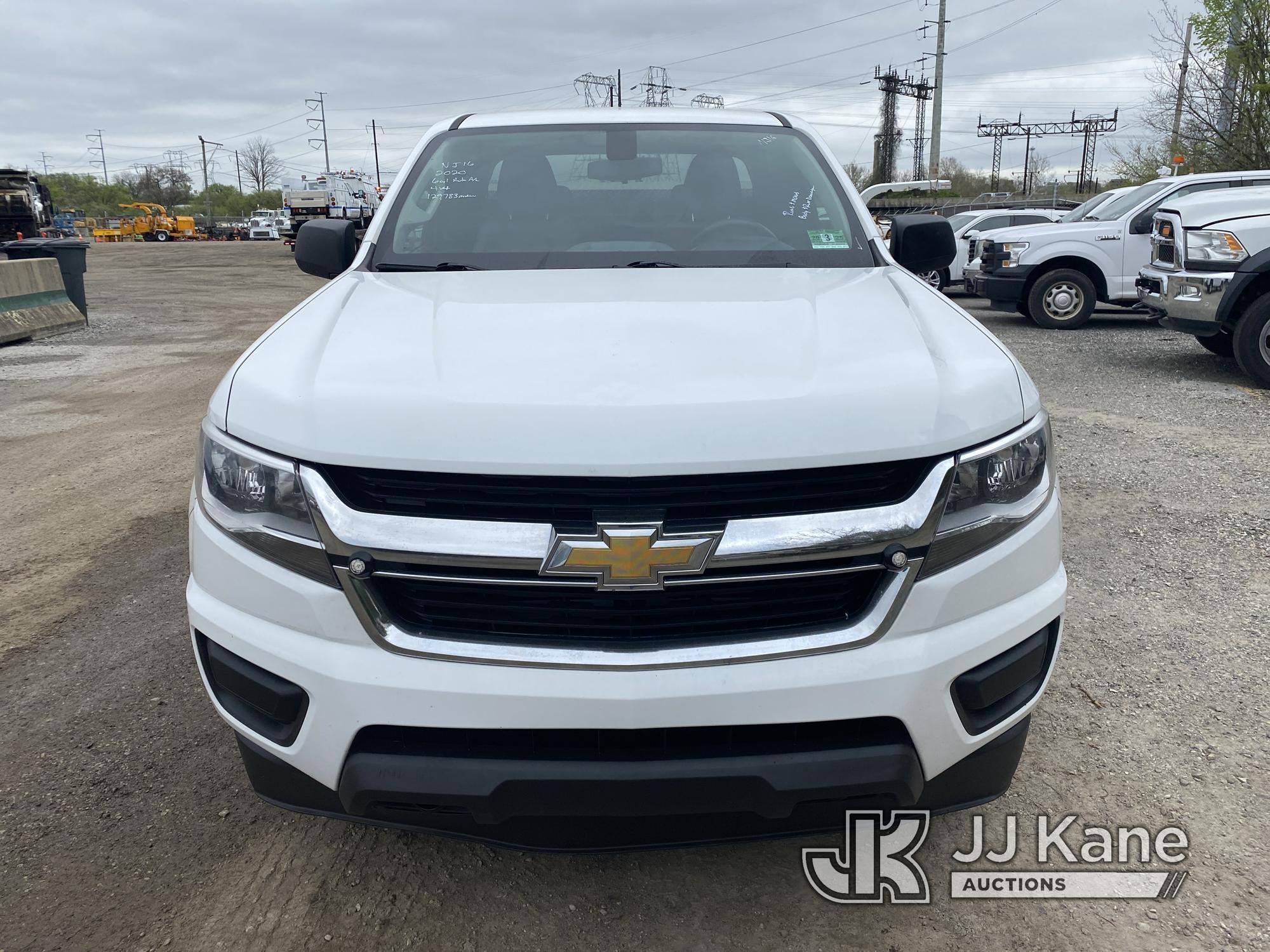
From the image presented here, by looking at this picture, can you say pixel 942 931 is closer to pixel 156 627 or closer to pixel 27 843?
pixel 27 843

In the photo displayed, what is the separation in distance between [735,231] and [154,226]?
7290 centimetres

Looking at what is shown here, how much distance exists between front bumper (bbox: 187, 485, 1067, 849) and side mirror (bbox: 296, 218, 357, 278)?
1.66m

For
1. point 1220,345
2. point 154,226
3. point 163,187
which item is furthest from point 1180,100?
point 163,187

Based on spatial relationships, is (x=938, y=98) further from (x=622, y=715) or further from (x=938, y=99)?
(x=622, y=715)

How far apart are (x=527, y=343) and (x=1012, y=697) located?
1.24 m

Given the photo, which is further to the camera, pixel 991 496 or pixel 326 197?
pixel 326 197

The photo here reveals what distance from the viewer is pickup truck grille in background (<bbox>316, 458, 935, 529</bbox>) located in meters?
1.75

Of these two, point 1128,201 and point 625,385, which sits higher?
point 1128,201

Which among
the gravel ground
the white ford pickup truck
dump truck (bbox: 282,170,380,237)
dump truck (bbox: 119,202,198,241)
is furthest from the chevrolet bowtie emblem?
dump truck (bbox: 119,202,198,241)

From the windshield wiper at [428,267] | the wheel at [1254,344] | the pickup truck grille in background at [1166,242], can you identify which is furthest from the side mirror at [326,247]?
the wheel at [1254,344]

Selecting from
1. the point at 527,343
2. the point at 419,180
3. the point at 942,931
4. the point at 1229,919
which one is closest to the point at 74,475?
the point at 419,180

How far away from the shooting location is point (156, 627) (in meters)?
3.71

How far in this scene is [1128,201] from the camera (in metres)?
12.2

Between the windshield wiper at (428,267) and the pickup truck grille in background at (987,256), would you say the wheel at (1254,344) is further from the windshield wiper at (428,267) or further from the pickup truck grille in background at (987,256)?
the windshield wiper at (428,267)
